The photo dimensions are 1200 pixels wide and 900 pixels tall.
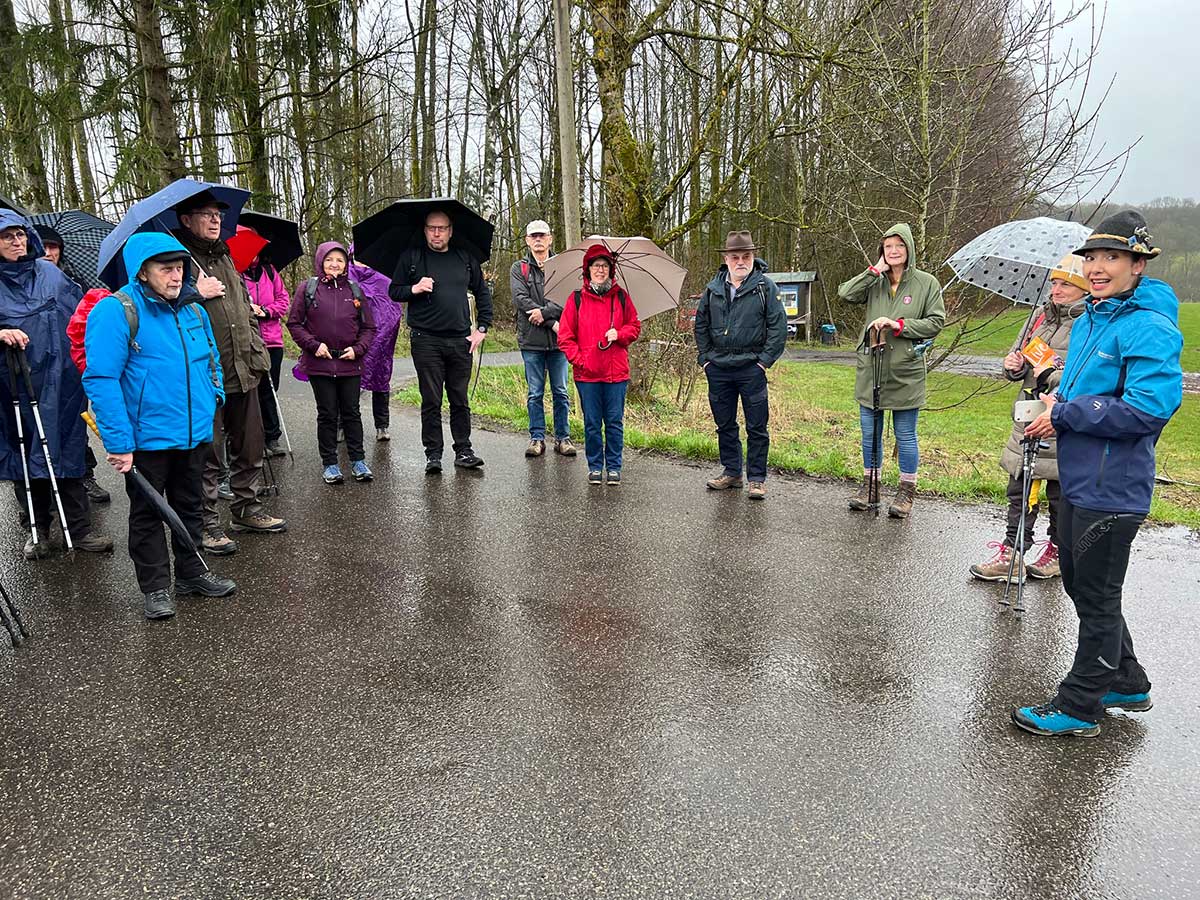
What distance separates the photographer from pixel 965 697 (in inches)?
137

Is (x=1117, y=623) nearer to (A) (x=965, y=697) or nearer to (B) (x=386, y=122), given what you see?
(A) (x=965, y=697)

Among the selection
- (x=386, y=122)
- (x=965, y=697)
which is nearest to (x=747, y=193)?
(x=386, y=122)

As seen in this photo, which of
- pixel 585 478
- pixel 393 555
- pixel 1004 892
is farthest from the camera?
pixel 585 478

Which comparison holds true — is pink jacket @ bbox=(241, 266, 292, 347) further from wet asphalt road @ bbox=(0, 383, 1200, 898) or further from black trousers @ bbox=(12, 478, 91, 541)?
wet asphalt road @ bbox=(0, 383, 1200, 898)

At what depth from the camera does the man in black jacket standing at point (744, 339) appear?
6.42 meters

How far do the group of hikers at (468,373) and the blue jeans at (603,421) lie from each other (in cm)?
2

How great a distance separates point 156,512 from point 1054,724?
4483 millimetres

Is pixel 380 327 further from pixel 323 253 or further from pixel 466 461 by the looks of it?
pixel 466 461

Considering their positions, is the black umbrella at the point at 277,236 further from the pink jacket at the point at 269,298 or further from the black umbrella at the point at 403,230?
the black umbrella at the point at 403,230

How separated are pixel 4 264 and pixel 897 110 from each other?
27.4 feet

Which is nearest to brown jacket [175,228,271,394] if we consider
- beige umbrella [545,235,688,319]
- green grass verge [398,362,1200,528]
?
beige umbrella [545,235,688,319]

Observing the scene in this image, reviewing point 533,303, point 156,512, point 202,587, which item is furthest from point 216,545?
point 533,303

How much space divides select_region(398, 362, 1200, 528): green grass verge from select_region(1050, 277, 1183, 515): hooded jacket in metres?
3.71

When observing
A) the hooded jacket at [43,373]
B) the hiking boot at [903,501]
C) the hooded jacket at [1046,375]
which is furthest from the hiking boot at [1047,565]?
the hooded jacket at [43,373]
